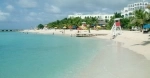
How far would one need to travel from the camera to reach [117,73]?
14.0 m

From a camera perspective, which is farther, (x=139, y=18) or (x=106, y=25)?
(x=106, y=25)

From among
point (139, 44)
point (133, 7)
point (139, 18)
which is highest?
point (133, 7)

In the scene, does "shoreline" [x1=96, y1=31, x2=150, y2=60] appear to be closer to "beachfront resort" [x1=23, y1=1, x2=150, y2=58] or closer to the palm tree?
the palm tree

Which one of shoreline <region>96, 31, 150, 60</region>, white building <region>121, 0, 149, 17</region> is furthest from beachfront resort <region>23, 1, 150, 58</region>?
shoreline <region>96, 31, 150, 60</region>

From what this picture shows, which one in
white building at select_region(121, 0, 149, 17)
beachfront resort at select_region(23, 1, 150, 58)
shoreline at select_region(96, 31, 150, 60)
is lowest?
shoreline at select_region(96, 31, 150, 60)

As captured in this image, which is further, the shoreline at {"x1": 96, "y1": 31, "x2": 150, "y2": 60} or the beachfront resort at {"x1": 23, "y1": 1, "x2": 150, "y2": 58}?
the beachfront resort at {"x1": 23, "y1": 1, "x2": 150, "y2": 58}

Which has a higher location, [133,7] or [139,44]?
[133,7]

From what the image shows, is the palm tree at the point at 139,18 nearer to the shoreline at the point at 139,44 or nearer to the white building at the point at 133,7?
the shoreline at the point at 139,44

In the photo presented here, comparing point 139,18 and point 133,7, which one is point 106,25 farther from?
point 139,18

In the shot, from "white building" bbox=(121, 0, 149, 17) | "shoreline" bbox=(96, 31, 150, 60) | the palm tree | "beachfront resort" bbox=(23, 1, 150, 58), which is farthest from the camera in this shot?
"white building" bbox=(121, 0, 149, 17)

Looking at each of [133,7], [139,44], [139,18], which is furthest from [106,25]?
[139,44]

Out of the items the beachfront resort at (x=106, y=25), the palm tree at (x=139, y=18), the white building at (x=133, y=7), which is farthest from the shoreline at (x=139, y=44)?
the white building at (x=133, y=7)

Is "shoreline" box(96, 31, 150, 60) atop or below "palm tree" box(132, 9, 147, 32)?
below

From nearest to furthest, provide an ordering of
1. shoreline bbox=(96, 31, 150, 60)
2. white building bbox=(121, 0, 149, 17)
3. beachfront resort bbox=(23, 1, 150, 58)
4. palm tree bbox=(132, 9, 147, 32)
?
shoreline bbox=(96, 31, 150, 60), palm tree bbox=(132, 9, 147, 32), beachfront resort bbox=(23, 1, 150, 58), white building bbox=(121, 0, 149, 17)
